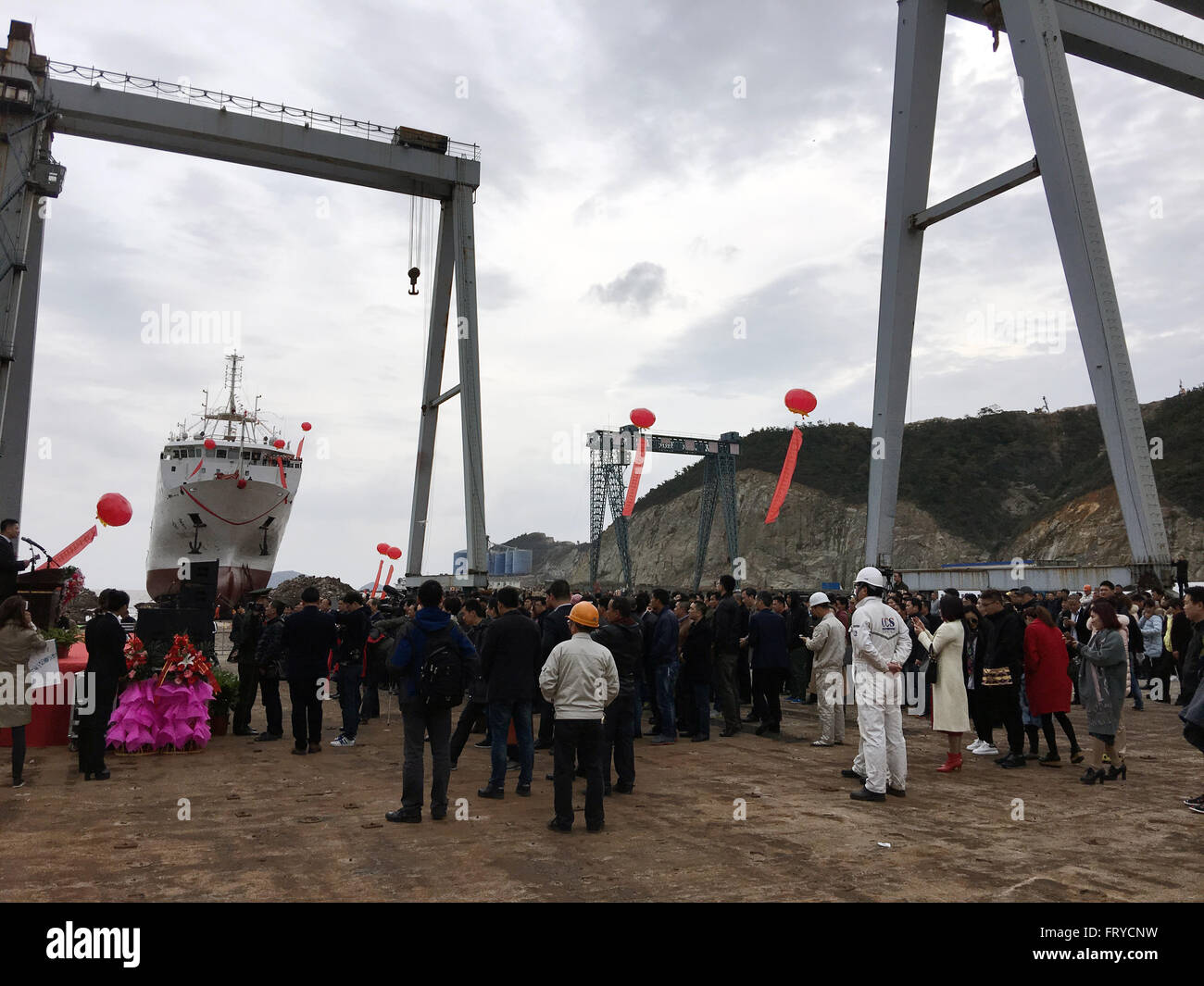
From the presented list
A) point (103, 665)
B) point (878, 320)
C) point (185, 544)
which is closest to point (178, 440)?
point (185, 544)

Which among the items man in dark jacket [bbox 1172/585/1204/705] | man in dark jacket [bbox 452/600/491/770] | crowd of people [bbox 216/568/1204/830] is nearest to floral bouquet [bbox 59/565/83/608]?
crowd of people [bbox 216/568/1204/830]

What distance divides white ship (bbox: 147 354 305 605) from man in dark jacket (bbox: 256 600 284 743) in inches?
1128

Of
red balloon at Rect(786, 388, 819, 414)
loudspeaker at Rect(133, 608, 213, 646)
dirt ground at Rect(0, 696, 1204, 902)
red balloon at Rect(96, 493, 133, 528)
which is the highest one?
red balloon at Rect(786, 388, 819, 414)

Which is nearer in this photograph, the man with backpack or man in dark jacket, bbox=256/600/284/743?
the man with backpack

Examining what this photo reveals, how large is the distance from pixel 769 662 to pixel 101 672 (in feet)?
22.5

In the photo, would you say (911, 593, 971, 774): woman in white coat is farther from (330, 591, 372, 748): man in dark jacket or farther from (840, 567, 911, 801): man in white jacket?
(330, 591, 372, 748): man in dark jacket

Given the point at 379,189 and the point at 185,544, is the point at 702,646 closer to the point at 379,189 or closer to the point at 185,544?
the point at 379,189

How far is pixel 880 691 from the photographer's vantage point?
6367 mm

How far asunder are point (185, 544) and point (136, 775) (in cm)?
3433

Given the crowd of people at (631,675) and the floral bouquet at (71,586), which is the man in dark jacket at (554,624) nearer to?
the crowd of people at (631,675)

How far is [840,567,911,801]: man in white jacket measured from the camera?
6.25 m

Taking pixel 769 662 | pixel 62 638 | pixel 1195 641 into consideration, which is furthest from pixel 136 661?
pixel 1195 641

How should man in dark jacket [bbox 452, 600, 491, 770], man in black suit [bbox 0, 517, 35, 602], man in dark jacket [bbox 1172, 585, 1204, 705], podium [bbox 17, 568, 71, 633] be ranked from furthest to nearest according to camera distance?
1. podium [bbox 17, 568, 71, 633]
2. man in black suit [bbox 0, 517, 35, 602]
3. man in dark jacket [bbox 452, 600, 491, 770]
4. man in dark jacket [bbox 1172, 585, 1204, 705]

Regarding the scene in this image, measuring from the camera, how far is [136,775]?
708cm
